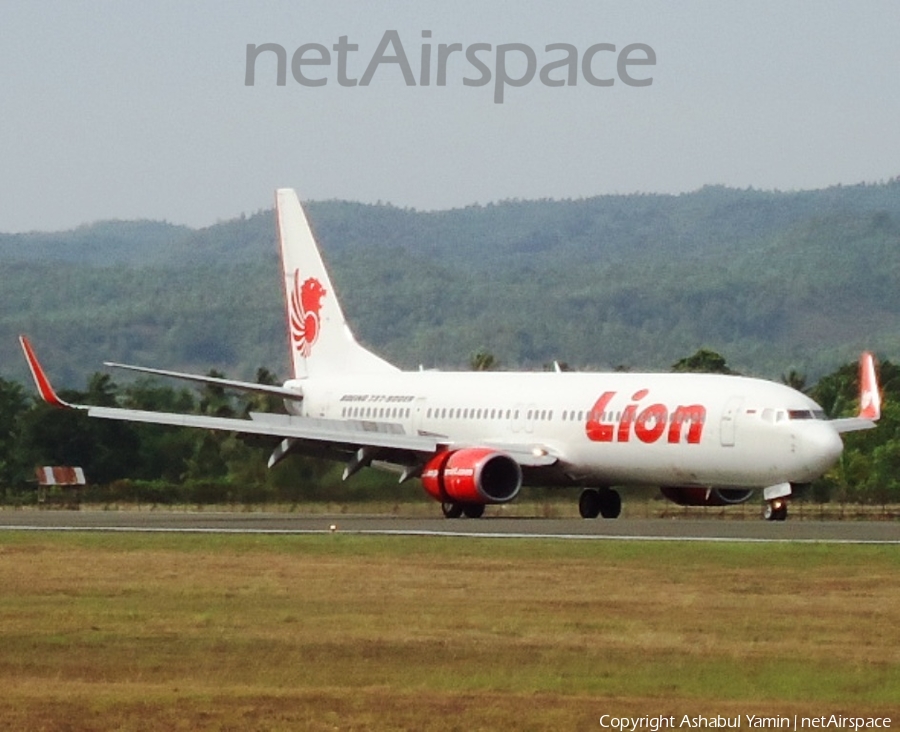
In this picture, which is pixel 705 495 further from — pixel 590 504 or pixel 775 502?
pixel 775 502

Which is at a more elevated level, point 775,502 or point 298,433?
point 298,433

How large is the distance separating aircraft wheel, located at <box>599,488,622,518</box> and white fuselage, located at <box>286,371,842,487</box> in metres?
1.25

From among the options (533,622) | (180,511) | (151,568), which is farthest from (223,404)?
(533,622)

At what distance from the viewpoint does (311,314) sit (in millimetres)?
62438

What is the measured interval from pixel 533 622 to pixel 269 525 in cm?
2233

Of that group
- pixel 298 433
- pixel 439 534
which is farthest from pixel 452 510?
pixel 439 534

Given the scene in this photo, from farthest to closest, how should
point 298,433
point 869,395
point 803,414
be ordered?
point 869,395, point 298,433, point 803,414

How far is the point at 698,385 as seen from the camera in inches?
1948

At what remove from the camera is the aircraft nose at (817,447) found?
153ft

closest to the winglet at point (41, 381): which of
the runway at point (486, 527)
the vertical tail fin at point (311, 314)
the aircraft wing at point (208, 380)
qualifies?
the aircraft wing at point (208, 380)

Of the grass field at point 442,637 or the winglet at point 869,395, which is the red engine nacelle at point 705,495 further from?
the grass field at point 442,637

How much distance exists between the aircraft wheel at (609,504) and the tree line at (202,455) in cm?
634

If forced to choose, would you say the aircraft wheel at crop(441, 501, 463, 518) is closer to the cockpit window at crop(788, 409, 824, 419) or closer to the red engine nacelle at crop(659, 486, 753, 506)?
the red engine nacelle at crop(659, 486, 753, 506)

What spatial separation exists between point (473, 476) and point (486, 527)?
546 cm
